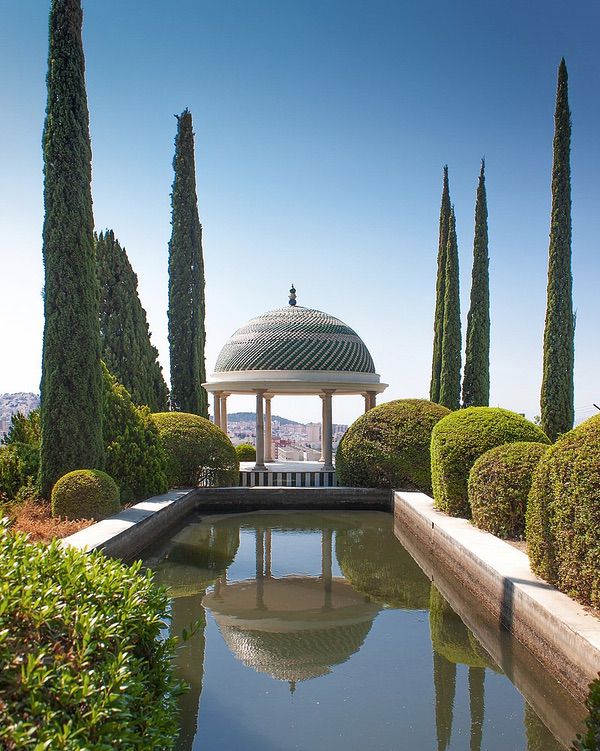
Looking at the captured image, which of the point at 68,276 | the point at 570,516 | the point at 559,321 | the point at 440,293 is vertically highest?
the point at 440,293

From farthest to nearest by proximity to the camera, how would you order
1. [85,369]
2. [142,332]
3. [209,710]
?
1. [142,332]
2. [85,369]
3. [209,710]

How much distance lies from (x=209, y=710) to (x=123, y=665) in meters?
2.36

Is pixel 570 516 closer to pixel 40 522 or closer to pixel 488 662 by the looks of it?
pixel 488 662

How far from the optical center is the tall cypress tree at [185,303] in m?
22.3

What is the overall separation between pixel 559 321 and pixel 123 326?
42.3 feet

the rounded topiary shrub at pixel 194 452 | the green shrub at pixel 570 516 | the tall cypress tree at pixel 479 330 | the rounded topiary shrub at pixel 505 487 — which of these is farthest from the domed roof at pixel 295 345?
the green shrub at pixel 570 516

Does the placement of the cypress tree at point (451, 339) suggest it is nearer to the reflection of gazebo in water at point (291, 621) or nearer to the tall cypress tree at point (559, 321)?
the tall cypress tree at point (559, 321)

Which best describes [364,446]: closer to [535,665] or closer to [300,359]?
[300,359]

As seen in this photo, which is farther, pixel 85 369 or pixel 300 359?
pixel 300 359

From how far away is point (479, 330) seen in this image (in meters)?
24.0

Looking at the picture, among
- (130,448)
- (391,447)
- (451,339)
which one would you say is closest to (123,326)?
(130,448)

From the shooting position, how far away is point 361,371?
929 inches

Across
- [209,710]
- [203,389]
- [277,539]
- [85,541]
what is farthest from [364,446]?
[209,710]

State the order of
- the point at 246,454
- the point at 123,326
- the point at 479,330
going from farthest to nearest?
the point at 246,454, the point at 479,330, the point at 123,326
